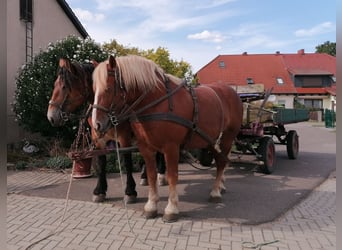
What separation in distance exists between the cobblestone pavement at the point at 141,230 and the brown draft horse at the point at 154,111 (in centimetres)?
38

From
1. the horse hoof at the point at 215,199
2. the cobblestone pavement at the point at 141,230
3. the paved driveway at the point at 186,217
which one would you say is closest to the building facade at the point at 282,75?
A: the paved driveway at the point at 186,217

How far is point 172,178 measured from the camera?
4.11 metres

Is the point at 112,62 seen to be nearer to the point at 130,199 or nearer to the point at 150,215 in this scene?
the point at 150,215

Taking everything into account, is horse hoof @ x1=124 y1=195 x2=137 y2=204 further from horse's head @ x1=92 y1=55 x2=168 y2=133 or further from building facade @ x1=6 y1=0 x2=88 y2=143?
building facade @ x1=6 y1=0 x2=88 y2=143

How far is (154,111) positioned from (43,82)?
5.56m

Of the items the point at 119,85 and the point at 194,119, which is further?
the point at 194,119

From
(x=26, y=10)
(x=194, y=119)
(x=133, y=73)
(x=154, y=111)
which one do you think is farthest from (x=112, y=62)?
(x=26, y=10)

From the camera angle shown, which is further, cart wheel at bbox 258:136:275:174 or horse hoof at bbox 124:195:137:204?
cart wheel at bbox 258:136:275:174

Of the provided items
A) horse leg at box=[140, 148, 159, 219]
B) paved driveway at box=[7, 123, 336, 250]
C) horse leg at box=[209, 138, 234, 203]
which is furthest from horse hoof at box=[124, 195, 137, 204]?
horse leg at box=[209, 138, 234, 203]

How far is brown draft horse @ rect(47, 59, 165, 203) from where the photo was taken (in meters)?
4.18

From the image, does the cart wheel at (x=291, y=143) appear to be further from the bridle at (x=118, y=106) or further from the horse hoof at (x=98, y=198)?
the bridle at (x=118, y=106)

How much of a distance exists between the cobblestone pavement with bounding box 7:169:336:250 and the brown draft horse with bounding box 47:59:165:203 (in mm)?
361

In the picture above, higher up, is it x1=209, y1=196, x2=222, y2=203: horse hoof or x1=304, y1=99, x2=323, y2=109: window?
x1=304, y1=99, x2=323, y2=109: window

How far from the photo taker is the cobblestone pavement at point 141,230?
11.5ft
